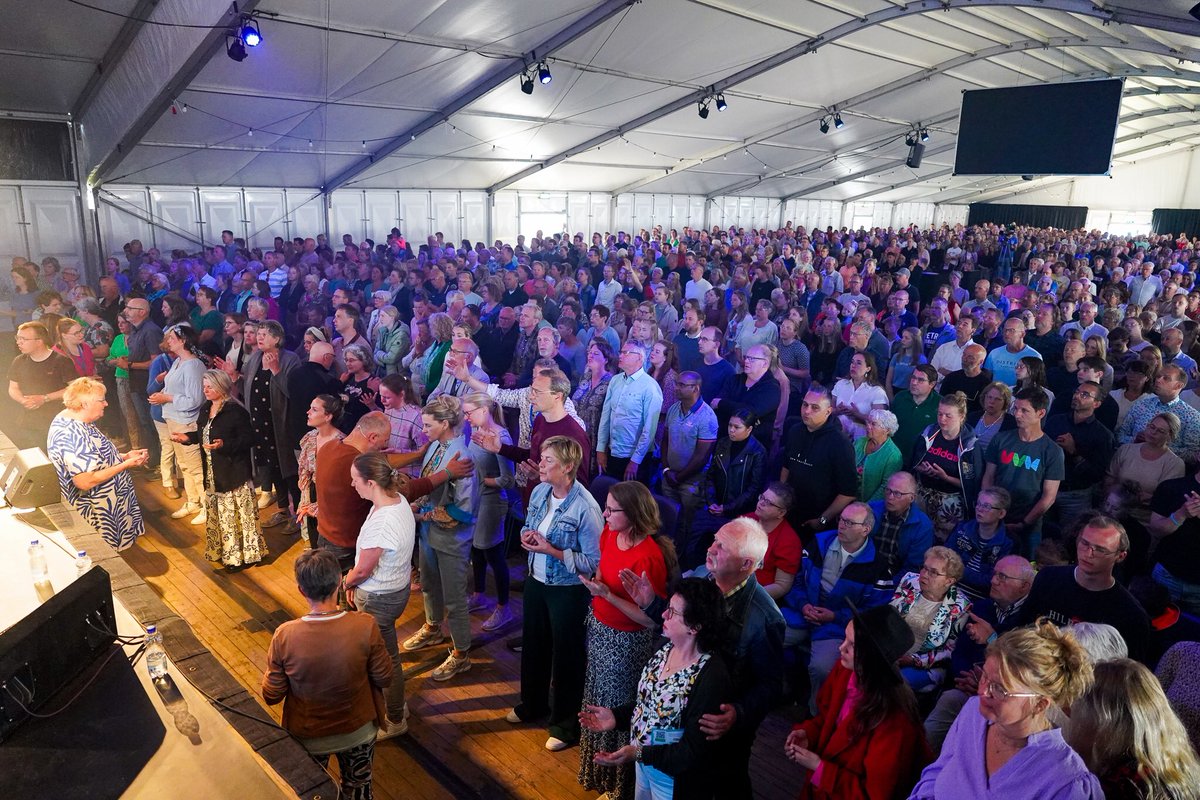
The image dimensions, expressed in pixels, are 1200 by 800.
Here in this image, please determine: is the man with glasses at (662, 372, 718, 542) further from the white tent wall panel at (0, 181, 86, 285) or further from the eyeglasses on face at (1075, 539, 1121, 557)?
the white tent wall panel at (0, 181, 86, 285)

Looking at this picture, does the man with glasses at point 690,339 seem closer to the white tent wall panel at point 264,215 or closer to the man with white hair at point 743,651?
the man with white hair at point 743,651

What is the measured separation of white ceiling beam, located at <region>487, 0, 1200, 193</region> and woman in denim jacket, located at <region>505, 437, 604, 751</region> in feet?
27.9

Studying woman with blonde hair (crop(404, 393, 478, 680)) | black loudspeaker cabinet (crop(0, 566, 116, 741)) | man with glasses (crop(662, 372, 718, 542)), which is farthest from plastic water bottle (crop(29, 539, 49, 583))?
man with glasses (crop(662, 372, 718, 542))

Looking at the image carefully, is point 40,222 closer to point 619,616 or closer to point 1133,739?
point 619,616

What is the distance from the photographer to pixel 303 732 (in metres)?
2.40

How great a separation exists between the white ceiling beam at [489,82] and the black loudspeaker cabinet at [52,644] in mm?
8359

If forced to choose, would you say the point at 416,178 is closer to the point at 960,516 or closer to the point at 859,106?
the point at 859,106

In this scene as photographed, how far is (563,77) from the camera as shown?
1048 centimetres

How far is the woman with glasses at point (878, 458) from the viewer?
388 centimetres

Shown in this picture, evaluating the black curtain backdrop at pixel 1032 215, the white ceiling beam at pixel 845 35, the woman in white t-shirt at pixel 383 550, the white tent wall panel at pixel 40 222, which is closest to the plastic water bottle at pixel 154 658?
the woman in white t-shirt at pixel 383 550

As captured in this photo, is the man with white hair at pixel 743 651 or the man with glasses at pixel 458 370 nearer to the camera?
the man with white hair at pixel 743 651

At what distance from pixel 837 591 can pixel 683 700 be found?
1.41 m

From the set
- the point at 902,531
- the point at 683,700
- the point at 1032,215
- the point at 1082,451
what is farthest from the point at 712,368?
the point at 1032,215

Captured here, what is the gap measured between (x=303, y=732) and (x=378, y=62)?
867cm
